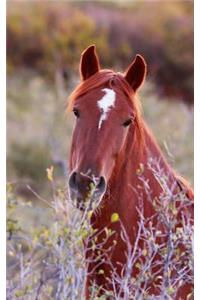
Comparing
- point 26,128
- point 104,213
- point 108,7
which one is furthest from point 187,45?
point 104,213

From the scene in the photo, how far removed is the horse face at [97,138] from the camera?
11.2 feet

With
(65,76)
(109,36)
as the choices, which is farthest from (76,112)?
(65,76)

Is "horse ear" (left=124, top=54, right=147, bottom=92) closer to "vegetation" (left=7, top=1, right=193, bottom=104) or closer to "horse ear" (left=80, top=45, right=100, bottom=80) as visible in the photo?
"horse ear" (left=80, top=45, right=100, bottom=80)

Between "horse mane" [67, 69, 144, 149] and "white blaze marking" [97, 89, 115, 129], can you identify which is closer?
"white blaze marking" [97, 89, 115, 129]

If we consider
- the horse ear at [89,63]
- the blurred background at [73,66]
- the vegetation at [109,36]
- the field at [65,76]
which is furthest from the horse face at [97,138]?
the vegetation at [109,36]

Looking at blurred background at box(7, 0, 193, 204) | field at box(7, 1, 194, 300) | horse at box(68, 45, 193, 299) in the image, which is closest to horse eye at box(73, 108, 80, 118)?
horse at box(68, 45, 193, 299)

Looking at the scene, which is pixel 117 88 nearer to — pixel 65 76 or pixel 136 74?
pixel 136 74

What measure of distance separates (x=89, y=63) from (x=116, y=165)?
617 millimetres

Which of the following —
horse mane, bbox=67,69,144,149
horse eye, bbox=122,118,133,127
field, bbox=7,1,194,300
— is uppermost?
field, bbox=7,1,194,300

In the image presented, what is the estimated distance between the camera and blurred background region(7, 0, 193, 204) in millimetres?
10484

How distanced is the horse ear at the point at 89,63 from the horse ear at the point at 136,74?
0.18 metres

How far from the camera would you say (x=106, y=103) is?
3.66 metres
